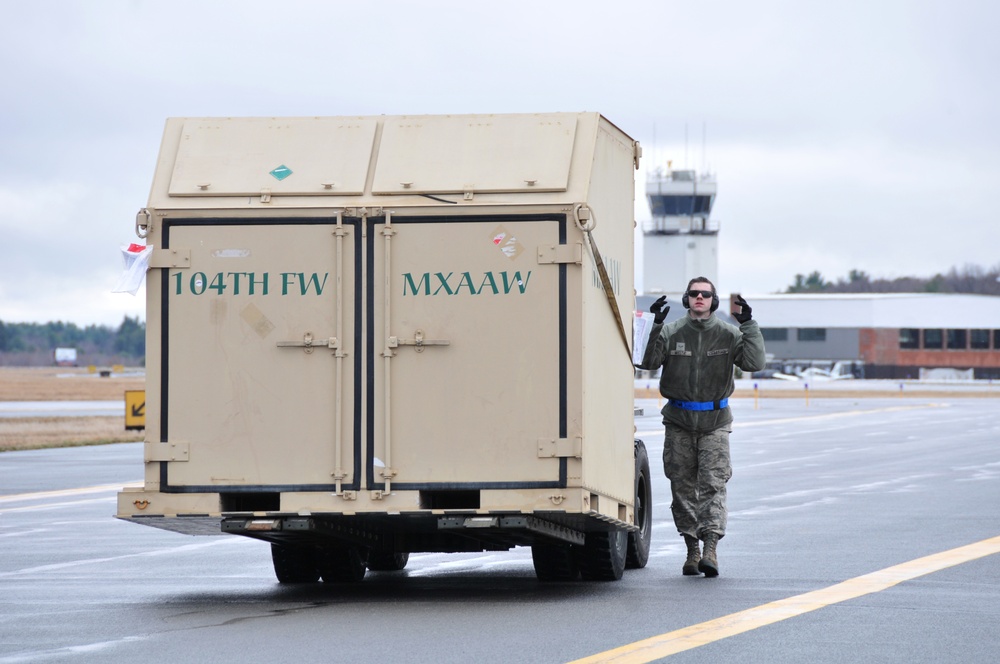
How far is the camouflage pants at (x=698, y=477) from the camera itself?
11.3m

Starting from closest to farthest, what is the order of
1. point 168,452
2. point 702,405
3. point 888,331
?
1. point 168,452
2. point 702,405
3. point 888,331

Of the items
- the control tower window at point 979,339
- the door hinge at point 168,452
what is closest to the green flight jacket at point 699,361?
the door hinge at point 168,452

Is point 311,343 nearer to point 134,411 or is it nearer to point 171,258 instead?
point 171,258

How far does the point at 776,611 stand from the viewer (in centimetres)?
925

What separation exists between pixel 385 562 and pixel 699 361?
3048 mm

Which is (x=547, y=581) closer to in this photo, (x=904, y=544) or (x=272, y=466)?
(x=272, y=466)

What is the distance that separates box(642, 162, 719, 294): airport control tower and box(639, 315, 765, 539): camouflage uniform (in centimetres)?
10475

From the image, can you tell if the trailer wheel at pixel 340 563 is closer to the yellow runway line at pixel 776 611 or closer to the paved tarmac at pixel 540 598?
the paved tarmac at pixel 540 598

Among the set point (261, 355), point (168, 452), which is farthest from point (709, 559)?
point (168, 452)

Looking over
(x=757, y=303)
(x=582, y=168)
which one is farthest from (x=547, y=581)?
(x=757, y=303)

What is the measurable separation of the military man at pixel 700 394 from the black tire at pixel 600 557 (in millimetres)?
558

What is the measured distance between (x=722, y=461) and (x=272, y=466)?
11.2 feet

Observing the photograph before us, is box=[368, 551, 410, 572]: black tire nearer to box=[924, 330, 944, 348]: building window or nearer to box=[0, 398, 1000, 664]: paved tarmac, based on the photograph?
box=[0, 398, 1000, 664]: paved tarmac

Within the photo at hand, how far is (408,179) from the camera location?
9.95 metres
